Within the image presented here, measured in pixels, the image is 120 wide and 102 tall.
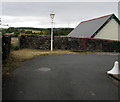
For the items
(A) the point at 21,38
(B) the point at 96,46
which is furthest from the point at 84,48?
(A) the point at 21,38

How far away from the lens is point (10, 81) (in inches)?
216

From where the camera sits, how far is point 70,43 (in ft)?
55.7

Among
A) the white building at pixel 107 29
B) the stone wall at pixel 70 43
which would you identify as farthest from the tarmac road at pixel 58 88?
the white building at pixel 107 29

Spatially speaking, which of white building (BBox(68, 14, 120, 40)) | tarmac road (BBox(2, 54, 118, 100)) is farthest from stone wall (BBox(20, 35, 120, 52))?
tarmac road (BBox(2, 54, 118, 100))

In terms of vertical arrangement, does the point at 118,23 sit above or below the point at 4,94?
above

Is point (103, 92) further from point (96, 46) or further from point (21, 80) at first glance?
point (96, 46)

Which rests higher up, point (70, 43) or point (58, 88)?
point (70, 43)

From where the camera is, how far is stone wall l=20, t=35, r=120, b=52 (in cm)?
1662

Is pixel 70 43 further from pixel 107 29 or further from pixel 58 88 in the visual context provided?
pixel 58 88

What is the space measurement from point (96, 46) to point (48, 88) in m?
12.9

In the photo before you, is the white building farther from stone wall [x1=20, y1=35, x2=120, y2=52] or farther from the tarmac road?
the tarmac road

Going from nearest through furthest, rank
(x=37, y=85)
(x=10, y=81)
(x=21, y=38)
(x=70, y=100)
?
(x=70, y=100) < (x=37, y=85) < (x=10, y=81) < (x=21, y=38)

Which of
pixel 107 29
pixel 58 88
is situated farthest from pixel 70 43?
pixel 58 88

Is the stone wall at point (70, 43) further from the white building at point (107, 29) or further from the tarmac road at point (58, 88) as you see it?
the tarmac road at point (58, 88)
